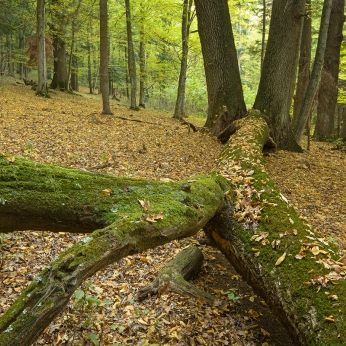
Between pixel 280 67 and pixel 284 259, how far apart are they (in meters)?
8.34

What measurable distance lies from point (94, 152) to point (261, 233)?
5722 mm

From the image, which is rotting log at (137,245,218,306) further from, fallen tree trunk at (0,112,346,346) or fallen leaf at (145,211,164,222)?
fallen leaf at (145,211,164,222)

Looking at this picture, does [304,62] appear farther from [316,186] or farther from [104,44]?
[316,186]

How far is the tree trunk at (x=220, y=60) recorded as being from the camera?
1006 centimetres

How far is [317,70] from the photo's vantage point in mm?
9055

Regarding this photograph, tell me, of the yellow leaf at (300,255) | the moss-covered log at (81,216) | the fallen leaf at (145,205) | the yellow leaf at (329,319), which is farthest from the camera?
the yellow leaf at (300,255)

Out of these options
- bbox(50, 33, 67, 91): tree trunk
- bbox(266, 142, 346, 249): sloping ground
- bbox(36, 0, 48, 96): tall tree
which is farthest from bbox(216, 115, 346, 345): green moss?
bbox(50, 33, 67, 91): tree trunk

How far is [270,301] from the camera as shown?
2.98 m

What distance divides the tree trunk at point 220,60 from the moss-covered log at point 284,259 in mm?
6249

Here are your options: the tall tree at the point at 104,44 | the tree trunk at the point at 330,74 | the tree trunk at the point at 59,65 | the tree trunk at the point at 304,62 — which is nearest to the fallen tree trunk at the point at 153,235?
the tall tree at the point at 104,44

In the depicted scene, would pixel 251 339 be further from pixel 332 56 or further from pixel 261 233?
pixel 332 56

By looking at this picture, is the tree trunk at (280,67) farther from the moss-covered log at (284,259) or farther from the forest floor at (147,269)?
the moss-covered log at (284,259)

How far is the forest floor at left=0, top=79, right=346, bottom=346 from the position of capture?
3.29m

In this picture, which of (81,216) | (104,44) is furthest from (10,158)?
(104,44)
